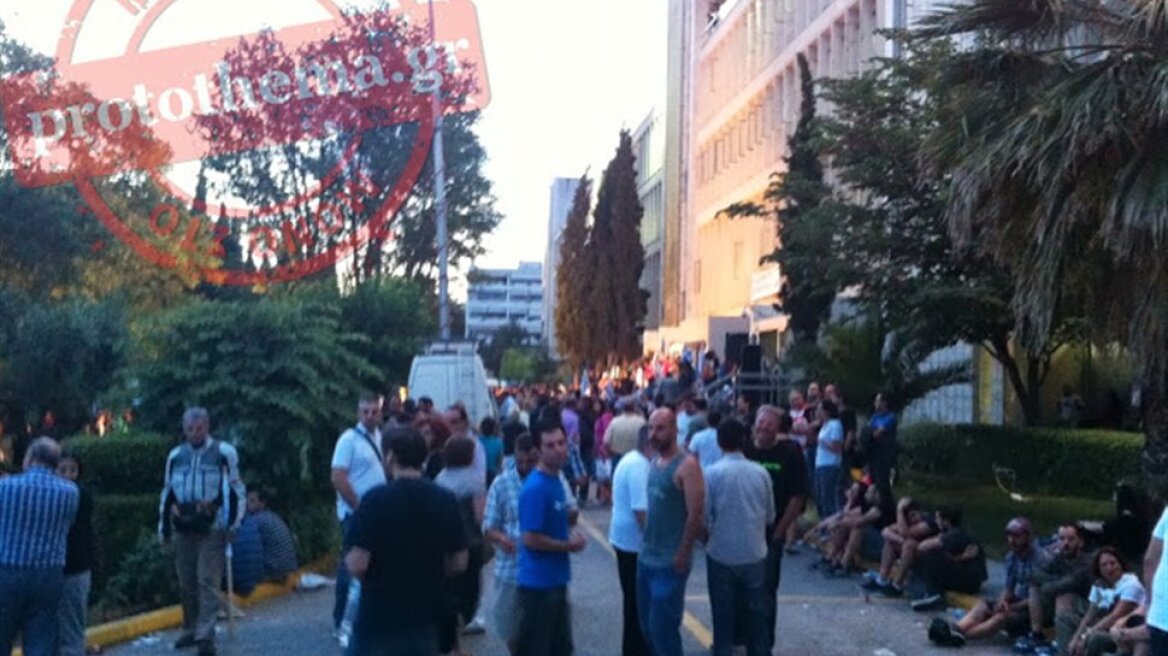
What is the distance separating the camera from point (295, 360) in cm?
1911

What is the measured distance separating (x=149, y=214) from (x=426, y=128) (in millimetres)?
12613

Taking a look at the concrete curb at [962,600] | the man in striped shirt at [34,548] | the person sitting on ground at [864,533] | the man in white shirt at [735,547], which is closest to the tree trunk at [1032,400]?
the person sitting on ground at [864,533]

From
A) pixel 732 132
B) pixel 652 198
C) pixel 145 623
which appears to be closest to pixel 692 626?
pixel 145 623

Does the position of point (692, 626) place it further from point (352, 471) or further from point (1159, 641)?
point (1159, 641)

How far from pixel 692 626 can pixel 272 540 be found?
4089 mm

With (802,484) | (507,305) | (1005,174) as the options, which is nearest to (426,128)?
(1005,174)

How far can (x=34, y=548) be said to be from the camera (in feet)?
30.1

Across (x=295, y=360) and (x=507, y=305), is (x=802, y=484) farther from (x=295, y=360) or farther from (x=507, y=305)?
(x=507, y=305)

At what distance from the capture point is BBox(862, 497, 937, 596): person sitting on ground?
51.2 feet

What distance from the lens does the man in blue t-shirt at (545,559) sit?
912cm

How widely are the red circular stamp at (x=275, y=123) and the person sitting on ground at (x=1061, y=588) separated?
1805cm

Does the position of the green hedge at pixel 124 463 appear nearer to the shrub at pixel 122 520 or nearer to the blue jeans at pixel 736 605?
the shrub at pixel 122 520

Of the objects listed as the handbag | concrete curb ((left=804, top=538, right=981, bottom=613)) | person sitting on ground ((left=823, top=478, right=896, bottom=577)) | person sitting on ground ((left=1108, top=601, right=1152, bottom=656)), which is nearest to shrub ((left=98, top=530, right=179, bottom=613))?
the handbag

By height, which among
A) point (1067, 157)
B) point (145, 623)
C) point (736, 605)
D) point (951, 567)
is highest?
point (1067, 157)
